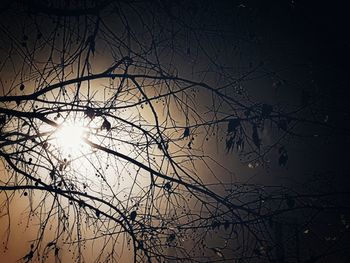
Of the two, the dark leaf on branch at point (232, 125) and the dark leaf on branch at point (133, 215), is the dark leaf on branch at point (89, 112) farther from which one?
the dark leaf on branch at point (232, 125)

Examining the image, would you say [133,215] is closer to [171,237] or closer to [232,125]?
[171,237]

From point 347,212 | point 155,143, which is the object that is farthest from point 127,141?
point 347,212

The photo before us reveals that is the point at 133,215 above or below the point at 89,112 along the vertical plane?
below

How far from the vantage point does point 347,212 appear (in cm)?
512

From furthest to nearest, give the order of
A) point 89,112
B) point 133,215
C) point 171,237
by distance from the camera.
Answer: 1. point 171,237
2. point 133,215
3. point 89,112

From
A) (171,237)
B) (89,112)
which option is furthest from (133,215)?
(89,112)

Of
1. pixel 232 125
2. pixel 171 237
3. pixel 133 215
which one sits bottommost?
pixel 171 237

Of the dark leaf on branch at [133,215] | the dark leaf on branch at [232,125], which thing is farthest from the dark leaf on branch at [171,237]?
the dark leaf on branch at [232,125]

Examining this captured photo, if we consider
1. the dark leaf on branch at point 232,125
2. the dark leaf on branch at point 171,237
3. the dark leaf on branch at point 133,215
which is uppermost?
the dark leaf on branch at point 232,125

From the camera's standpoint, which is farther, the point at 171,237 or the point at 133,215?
the point at 171,237

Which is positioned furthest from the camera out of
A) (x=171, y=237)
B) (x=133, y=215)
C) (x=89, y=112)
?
(x=171, y=237)

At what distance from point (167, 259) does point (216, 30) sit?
8.01ft

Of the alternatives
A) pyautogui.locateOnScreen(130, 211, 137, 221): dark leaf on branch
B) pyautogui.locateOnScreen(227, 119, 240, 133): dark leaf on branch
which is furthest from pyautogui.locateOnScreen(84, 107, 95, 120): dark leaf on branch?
pyautogui.locateOnScreen(227, 119, 240, 133): dark leaf on branch

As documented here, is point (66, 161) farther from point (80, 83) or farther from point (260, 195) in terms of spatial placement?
point (260, 195)
